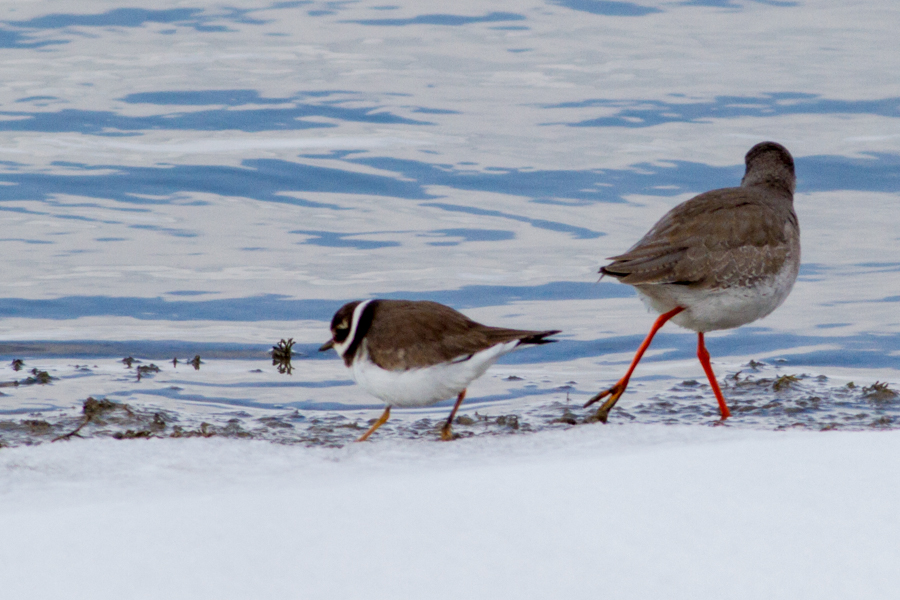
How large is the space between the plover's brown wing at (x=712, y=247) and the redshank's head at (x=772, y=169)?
56cm

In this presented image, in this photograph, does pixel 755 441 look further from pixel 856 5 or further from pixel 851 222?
pixel 856 5

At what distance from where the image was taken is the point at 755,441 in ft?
13.3

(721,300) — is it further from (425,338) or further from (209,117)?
(209,117)

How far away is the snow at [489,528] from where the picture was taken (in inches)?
118

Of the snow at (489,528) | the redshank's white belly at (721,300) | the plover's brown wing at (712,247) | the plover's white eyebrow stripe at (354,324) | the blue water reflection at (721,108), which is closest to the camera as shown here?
the snow at (489,528)

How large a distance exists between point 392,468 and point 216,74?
Answer: 39.9 ft

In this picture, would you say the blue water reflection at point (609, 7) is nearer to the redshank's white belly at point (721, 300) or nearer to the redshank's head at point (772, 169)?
the redshank's head at point (772, 169)

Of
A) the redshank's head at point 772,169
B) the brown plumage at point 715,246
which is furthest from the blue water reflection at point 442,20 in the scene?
the brown plumage at point 715,246

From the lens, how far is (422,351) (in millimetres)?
5570

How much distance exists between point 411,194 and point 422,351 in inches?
250

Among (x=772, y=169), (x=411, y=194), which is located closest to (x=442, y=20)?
(x=411, y=194)

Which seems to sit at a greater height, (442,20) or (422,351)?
(442,20)

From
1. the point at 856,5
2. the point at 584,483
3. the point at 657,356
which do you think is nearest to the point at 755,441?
the point at 584,483

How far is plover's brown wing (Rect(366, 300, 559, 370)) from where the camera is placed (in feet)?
18.3
